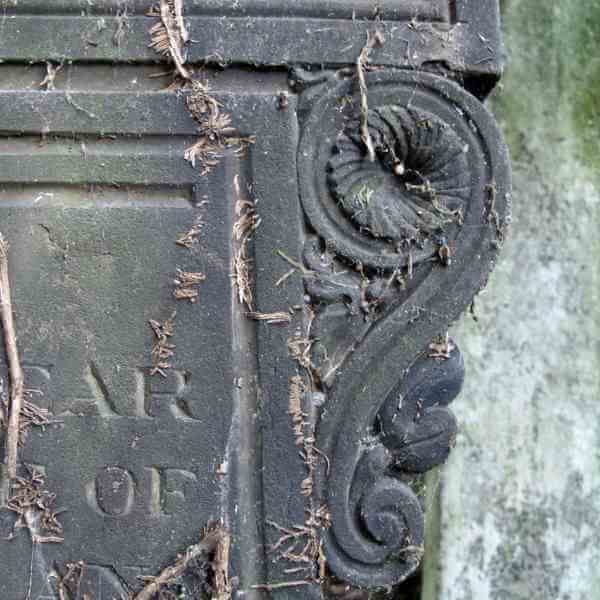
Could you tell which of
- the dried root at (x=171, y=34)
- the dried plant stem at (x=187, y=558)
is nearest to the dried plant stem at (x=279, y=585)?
the dried plant stem at (x=187, y=558)

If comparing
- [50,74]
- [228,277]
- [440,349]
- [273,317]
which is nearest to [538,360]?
[440,349]

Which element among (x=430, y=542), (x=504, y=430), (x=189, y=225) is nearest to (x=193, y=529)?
(x=189, y=225)

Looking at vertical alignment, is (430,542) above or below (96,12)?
below

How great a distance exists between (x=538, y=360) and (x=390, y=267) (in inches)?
34.4

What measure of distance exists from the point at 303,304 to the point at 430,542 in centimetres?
100

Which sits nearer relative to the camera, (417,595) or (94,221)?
(94,221)

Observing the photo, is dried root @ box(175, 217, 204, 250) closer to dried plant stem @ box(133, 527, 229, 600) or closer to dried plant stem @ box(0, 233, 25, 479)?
dried plant stem @ box(0, 233, 25, 479)

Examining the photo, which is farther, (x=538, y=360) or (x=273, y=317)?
(x=538, y=360)

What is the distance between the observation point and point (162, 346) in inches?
69.6

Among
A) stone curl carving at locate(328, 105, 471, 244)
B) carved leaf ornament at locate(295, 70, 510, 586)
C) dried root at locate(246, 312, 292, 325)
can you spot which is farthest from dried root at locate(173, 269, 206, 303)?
stone curl carving at locate(328, 105, 471, 244)

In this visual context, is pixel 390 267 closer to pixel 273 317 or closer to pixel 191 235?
pixel 273 317

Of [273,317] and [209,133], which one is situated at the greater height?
[209,133]

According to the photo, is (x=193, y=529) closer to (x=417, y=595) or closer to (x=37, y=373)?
(x=37, y=373)

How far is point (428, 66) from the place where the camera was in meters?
1.80
